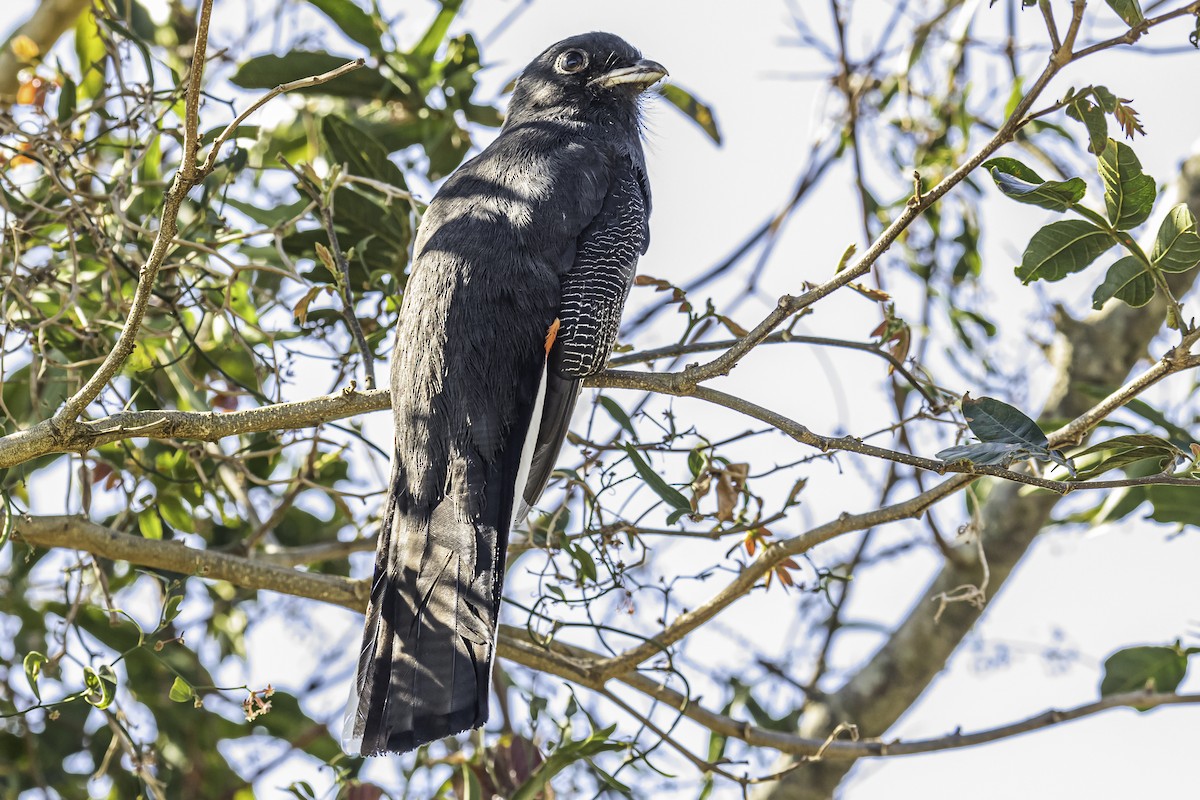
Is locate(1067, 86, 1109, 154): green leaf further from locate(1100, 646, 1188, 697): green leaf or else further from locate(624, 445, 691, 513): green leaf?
locate(1100, 646, 1188, 697): green leaf

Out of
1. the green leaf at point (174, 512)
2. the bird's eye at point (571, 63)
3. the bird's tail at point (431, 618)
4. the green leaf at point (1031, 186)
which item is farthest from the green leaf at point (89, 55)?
the green leaf at point (1031, 186)

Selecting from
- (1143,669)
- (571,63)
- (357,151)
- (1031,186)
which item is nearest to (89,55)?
(357,151)

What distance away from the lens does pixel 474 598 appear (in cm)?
268

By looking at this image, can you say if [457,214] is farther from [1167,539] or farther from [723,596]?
[1167,539]

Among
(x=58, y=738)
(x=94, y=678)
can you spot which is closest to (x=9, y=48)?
(x=58, y=738)

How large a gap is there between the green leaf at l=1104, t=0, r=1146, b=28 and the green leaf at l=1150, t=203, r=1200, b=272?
13.5 inches

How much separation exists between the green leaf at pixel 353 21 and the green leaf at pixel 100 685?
7.20ft

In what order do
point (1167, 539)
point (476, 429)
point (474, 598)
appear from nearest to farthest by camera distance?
point (474, 598)
point (476, 429)
point (1167, 539)

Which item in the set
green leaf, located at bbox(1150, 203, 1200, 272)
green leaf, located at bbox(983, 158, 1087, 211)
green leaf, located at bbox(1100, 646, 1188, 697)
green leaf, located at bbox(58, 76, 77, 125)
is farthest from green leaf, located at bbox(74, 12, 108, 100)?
green leaf, located at bbox(1100, 646, 1188, 697)

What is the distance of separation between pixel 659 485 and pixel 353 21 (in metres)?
1.94

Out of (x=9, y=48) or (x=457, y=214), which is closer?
(x=457, y=214)

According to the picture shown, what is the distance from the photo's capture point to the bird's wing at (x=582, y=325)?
287 centimetres

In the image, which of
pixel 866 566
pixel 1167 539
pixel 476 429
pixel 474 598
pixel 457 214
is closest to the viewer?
pixel 474 598

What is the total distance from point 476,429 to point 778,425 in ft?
2.73
